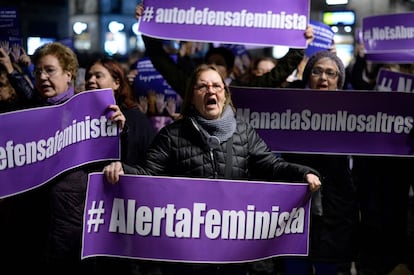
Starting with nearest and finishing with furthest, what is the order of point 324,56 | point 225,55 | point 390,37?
1. point 324,56
2. point 390,37
3. point 225,55

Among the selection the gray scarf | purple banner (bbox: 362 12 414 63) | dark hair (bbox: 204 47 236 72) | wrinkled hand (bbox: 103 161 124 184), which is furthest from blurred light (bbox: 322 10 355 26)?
wrinkled hand (bbox: 103 161 124 184)

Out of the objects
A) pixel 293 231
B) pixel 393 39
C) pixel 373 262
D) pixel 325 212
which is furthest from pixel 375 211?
pixel 293 231

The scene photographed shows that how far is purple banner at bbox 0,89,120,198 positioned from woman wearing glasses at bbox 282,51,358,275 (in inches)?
52.5

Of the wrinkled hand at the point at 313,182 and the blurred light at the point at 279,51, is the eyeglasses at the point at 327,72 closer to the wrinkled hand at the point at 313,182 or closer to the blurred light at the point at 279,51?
the wrinkled hand at the point at 313,182

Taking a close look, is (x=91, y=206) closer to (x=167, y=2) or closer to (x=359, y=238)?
(x=167, y=2)

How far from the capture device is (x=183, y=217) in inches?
133

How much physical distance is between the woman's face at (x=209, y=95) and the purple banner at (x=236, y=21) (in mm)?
784

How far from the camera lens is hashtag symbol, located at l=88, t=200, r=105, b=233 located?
3.31 m

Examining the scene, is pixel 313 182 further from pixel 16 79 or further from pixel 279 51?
pixel 279 51

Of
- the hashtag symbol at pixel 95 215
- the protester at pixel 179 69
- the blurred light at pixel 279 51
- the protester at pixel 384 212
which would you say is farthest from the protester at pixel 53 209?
the blurred light at pixel 279 51

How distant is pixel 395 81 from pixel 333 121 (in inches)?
47.6

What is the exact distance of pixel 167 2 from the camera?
434 cm

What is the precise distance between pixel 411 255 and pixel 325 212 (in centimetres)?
205

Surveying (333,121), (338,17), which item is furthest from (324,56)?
(338,17)
